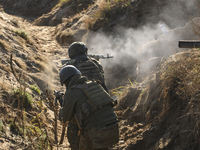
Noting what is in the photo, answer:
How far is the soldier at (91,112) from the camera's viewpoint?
3178 mm

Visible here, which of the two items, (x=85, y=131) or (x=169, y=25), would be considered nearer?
(x=85, y=131)

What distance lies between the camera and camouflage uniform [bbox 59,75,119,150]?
3176mm

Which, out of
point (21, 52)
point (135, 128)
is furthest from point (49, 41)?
point (135, 128)

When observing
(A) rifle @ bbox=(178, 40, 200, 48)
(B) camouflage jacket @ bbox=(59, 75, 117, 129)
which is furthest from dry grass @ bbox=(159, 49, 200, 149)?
(B) camouflage jacket @ bbox=(59, 75, 117, 129)

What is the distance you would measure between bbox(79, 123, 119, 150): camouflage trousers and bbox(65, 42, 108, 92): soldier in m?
1.42

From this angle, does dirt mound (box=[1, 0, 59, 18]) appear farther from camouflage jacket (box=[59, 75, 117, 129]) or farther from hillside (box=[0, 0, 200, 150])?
camouflage jacket (box=[59, 75, 117, 129])

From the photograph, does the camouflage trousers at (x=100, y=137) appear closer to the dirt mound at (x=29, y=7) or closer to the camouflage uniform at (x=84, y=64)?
the camouflage uniform at (x=84, y=64)

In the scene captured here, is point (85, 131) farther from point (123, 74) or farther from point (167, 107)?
point (123, 74)

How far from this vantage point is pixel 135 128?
5.06m

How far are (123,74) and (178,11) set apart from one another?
3.51 m

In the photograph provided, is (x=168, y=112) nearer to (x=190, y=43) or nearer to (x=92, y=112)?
(x=190, y=43)

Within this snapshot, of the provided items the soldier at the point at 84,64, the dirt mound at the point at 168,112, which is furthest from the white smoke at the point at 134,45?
the soldier at the point at 84,64

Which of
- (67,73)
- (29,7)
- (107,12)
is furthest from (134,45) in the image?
(29,7)

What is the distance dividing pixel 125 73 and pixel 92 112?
6.20 meters
